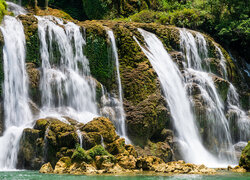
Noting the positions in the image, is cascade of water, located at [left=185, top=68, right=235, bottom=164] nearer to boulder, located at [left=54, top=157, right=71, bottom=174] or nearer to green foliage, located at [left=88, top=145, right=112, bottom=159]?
green foliage, located at [left=88, top=145, right=112, bottom=159]

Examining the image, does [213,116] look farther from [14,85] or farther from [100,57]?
[14,85]

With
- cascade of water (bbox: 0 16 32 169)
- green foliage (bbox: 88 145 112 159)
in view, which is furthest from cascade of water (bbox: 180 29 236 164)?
cascade of water (bbox: 0 16 32 169)

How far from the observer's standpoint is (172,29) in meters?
27.5

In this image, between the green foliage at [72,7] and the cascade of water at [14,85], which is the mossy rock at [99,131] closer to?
the cascade of water at [14,85]

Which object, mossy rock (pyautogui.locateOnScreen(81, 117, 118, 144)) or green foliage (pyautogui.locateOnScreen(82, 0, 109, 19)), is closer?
mossy rock (pyautogui.locateOnScreen(81, 117, 118, 144))

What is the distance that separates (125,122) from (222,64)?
11753 mm

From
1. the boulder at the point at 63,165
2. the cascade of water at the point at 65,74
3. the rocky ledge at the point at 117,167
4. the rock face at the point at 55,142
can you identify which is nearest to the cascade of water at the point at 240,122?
the cascade of water at the point at 65,74

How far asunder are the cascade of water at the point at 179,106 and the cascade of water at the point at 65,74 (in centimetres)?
456

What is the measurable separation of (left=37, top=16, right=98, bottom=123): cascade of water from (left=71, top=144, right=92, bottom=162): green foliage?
200 inches

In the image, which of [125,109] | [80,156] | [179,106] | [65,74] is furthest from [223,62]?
[80,156]

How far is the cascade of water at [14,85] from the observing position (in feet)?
53.0

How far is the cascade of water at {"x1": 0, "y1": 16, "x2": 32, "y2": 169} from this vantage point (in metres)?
16.1

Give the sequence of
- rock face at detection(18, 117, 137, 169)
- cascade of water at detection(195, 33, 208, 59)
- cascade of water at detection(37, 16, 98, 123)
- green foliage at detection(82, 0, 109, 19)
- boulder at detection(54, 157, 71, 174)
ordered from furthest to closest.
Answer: green foliage at detection(82, 0, 109, 19), cascade of water at detection(195, 33, 208, 59), cascade of water at detection(37, 16, 98, 123), rock face at detection(18, 117, 137, 169), boulder at detection(54, 157, 71, 174)

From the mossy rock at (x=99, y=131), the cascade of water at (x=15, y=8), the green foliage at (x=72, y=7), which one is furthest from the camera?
the green foliage at (x=72, y=7)
